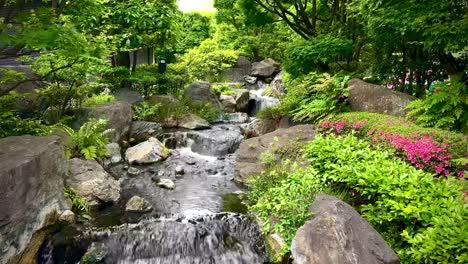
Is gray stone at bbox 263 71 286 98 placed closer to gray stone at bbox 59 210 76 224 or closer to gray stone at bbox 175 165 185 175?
gray stone at bbox 175 165 185 175

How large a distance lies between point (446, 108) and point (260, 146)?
15.6 feet

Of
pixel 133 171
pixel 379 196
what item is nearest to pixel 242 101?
pixel 133 171

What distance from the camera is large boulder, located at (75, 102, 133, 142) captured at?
1091 centimetres

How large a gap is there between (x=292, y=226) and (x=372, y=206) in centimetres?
135

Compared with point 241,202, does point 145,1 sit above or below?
above

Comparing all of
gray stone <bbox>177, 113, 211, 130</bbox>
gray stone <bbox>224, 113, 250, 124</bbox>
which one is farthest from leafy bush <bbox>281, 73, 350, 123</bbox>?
gray stone <bbox>224, 113, 250, 124</bbox>

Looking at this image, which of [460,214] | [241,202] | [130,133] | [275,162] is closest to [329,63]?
[275,162]

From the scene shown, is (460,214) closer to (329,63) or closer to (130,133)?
(329,63)

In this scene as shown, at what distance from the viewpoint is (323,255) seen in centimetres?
438

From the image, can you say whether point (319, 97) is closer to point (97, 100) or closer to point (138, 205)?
point (138, 205)

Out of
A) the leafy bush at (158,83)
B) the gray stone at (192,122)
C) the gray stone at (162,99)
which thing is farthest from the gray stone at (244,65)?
the gray stone at (192,122)

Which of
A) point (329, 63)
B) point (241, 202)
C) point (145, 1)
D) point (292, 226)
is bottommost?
point (241, 202)

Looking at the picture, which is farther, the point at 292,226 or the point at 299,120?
the point at 299,120

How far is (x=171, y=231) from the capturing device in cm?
648
